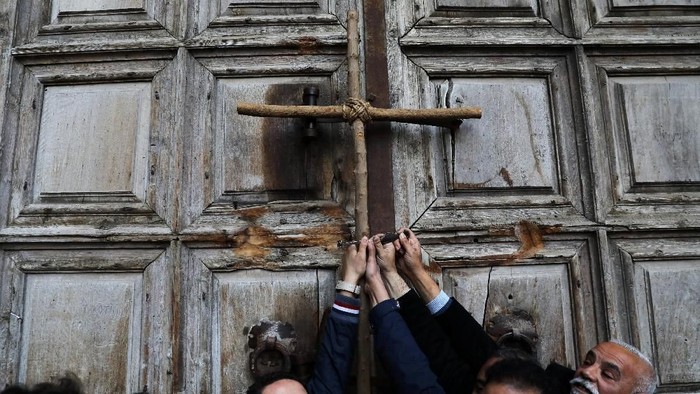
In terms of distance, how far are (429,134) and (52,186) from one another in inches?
52.1

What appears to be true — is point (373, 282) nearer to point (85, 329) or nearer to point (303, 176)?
point (303, 176)

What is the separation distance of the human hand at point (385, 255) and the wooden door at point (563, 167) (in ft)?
0.68

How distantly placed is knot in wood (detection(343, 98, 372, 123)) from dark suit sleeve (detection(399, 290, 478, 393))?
22.7 inches

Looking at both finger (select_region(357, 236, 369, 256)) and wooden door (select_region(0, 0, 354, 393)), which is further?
wooden door (select_region(0, 0, 354, 393))

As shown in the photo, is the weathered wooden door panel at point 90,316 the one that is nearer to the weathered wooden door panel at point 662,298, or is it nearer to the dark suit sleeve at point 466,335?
the dark suit sleeve at point 466,335

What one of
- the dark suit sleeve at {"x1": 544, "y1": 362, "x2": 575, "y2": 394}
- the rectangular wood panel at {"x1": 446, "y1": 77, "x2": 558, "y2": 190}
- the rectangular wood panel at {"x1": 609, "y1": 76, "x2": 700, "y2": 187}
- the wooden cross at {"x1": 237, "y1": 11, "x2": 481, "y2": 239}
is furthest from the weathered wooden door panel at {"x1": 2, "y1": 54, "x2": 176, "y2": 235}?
the rectangular wood panel at {"x1": 609, "y1": 76, "x2": 700, "y2": 187}

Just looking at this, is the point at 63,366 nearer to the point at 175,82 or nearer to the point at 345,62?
the point at 175,82

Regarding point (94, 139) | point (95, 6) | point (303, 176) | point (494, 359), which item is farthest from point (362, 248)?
point (95, 6)

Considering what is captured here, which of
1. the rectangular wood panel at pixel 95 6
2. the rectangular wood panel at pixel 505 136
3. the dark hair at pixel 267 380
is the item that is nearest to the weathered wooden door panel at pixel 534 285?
the rectangular wood panel at pixel 505 136

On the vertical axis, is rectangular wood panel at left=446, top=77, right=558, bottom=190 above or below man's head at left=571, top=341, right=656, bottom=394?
above

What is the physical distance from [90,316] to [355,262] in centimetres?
91

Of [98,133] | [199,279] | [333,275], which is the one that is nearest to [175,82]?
[98,133]

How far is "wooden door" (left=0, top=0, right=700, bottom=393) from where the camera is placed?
2102mm

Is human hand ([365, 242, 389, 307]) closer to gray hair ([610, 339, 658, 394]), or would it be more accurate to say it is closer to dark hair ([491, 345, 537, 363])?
dark hair ([491, 345, 537, 363])
